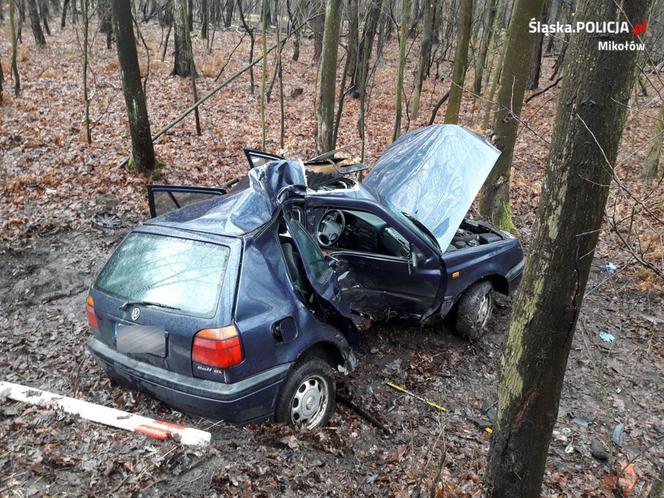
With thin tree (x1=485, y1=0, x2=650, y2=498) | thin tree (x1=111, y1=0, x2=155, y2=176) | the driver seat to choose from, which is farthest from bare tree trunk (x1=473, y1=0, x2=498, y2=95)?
thin tree (x1=485, y1=0, x2=650, y2=498)

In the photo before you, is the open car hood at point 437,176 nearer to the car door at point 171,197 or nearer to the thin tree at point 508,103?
the thin tree at point 508,103

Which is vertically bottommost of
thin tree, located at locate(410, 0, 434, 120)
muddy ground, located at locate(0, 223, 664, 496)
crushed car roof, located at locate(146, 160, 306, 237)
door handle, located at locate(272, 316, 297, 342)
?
muddy ground, located at locate(0, 223, 664, 496)

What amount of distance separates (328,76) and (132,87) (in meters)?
3.41

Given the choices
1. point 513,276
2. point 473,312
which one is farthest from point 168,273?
point 513,276

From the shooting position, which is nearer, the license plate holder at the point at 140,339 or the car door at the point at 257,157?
the license plate holder at the point at 140,339

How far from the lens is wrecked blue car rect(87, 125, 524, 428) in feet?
11.6

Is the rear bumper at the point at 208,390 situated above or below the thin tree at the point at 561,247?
below

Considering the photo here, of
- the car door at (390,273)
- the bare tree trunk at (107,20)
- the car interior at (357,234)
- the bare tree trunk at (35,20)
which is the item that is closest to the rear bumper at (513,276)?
the car door at (390,273)

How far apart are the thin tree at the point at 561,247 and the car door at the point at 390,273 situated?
2277 millimetres

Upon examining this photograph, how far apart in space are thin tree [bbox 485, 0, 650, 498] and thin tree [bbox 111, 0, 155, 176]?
7.92 meters

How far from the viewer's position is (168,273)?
12.5 ft

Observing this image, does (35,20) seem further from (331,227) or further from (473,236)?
(473,236)

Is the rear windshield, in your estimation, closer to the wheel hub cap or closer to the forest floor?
the forest floor

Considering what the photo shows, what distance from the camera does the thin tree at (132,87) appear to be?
333 inches
